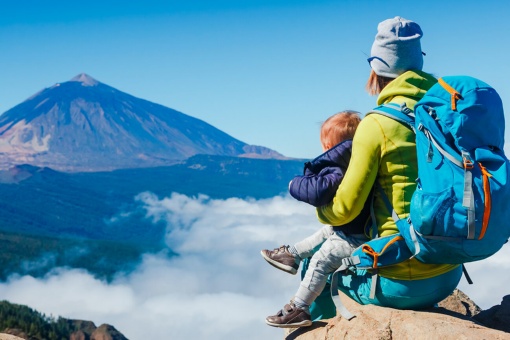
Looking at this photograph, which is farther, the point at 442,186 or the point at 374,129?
the point at 374,129

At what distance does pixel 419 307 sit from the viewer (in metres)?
6.10

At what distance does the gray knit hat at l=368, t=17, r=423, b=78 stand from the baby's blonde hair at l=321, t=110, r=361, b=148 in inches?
21.4

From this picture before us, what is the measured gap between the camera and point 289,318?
6586mm

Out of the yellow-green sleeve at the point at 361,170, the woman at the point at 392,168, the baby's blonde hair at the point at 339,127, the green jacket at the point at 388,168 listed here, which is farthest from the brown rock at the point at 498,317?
the baby's blonde hair at the point at 339,127

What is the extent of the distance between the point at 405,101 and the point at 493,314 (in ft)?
10.1

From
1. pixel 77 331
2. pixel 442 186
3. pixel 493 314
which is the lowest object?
pixel 493 314

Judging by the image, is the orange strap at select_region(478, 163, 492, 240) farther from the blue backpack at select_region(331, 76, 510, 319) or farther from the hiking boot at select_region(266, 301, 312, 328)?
the hiking boot at select_region(266, 301, 312, 328)

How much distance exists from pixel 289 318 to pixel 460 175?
2.53 m

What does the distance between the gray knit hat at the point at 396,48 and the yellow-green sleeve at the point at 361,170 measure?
2.14ft

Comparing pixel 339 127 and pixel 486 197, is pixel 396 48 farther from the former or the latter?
pixel 486 197

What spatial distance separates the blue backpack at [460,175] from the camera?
15.7ft

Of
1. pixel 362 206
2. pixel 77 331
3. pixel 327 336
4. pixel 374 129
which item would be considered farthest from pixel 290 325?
pixel 77 331

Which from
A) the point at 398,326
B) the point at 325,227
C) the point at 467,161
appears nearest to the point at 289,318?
the point at 325,227

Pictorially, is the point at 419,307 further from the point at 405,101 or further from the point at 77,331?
the point at 77,331
